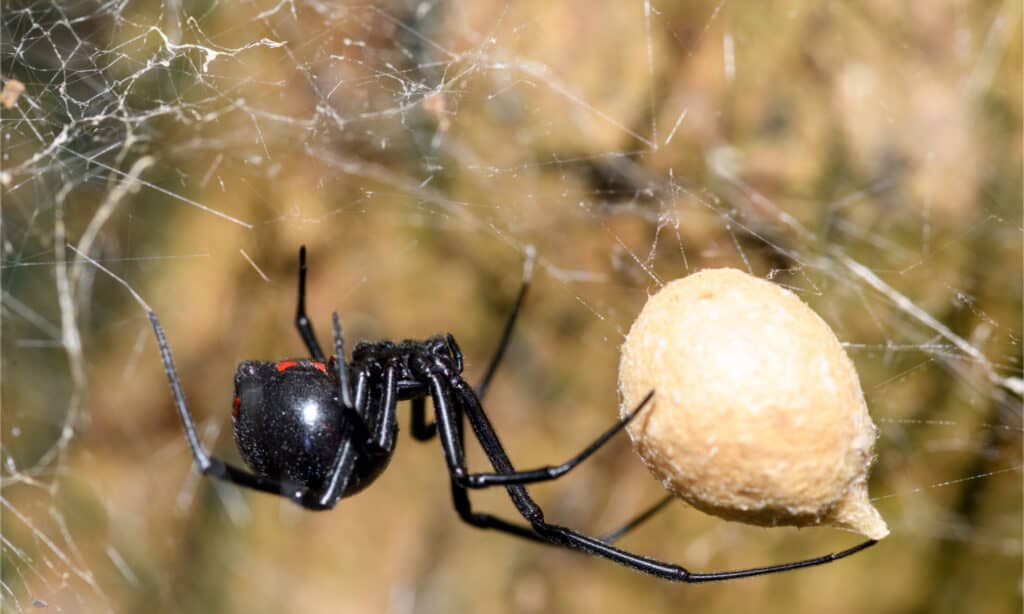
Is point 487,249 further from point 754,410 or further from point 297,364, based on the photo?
point 754,410

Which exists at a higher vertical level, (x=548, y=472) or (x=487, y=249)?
(x=548, y=472)

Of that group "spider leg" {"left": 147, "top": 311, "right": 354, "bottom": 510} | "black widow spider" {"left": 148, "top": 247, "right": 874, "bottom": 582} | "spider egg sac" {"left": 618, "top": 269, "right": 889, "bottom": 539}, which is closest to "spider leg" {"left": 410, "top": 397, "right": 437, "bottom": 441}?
"black widow spider" {"left": 148, "top": 247, "right": 874, "bottom": 582}

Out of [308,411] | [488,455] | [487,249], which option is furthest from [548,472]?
Result: [487,249]

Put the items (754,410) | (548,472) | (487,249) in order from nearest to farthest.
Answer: (754,410) < (548,472) < (487,249)

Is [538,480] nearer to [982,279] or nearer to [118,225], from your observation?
[982,279]

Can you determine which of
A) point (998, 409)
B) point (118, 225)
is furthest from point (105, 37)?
point (998, 409)
